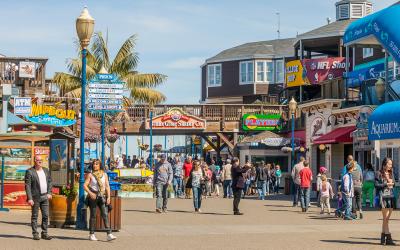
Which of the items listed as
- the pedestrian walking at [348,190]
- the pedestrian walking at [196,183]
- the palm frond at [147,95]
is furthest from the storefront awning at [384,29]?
the palm frond at [147,95]

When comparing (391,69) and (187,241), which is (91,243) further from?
(391,69)

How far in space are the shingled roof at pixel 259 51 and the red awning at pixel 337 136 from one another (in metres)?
24.8

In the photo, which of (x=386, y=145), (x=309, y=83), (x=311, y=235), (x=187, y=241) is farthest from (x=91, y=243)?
(x=309, y=83)

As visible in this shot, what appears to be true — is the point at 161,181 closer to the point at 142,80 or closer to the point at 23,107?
the point at 23,107

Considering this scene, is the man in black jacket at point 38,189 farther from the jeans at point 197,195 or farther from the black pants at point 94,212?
the jeans at point 197,195

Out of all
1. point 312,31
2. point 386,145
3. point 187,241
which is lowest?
point 187,241

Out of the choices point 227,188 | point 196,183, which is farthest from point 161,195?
point 227,188

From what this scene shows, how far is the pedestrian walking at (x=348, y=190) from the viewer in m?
22.8

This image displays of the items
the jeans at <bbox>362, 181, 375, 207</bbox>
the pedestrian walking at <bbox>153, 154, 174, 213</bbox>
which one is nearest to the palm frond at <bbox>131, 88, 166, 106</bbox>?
the jeans at <bbox>362, 181, 375, 207</bbox>

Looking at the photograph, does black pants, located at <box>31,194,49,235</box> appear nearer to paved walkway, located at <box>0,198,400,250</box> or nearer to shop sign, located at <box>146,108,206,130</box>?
paved walkway, located at <box>0,198,400,250</box>

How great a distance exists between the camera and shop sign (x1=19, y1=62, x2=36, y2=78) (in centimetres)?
3862

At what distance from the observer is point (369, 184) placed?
29.2 meters

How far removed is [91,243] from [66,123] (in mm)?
20343

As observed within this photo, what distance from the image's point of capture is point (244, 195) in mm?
39219
